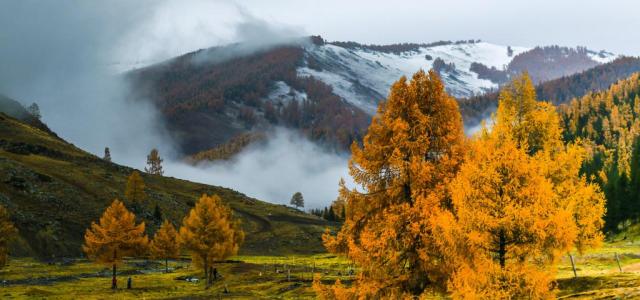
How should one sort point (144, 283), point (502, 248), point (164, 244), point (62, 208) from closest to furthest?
point (502, 248) < point (144, 283) < point (164, 244) < point (62, 208)

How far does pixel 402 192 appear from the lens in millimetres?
22969

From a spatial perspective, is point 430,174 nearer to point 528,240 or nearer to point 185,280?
point 528,240

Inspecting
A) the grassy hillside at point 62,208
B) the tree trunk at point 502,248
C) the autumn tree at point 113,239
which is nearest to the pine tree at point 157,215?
the grassy hillside at point 62,208

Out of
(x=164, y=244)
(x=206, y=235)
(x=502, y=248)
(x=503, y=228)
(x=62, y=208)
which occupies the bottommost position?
(x=164, y=244)

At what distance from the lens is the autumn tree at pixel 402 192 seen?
21.6 m

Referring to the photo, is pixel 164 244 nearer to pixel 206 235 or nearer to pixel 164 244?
pixel 164 244

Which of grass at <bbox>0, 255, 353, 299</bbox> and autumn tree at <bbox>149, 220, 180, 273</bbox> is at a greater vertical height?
autumn tree at <bbox>149, 220, 180, 273</bbox>

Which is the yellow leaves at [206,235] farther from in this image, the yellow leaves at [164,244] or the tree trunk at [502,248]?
the tree trunk at [502,248]

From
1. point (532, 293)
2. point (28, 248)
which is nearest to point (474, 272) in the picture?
point (532, 293)

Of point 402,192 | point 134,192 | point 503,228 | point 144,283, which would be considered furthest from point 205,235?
point 134,192

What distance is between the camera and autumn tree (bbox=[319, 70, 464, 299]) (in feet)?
70.9

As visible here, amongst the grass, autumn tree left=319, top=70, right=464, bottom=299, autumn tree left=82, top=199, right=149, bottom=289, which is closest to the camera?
autumn tree left=319, top=70, right=464, bottom=299

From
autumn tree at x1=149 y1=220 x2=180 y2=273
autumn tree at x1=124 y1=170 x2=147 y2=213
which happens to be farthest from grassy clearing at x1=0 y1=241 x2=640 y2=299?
autumn tree at x1=124 y1=170 x2=147 y2=213

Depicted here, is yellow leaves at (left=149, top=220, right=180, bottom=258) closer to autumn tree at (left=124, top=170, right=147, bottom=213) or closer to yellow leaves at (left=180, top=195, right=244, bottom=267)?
Result: yellow leaves at (left=180, top=195, right=244, bottom=267)
